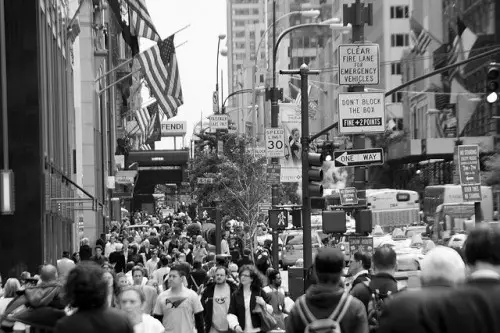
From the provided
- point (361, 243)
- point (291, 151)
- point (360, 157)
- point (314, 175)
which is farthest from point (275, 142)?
point (361, 243)

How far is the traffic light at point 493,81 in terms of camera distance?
88.4 feet

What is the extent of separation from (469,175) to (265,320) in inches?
761

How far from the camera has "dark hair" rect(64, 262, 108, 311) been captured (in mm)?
7426

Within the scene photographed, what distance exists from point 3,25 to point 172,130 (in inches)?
5698

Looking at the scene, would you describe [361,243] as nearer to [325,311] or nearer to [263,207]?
[325,311]

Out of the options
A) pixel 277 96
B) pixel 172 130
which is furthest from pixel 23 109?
pixel 172 130

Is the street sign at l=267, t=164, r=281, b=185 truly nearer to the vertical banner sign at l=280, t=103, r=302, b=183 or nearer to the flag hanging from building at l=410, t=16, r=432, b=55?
the vertical banner sign at l=280, t=103, r=302, b=183

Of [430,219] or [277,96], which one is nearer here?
[277,96]

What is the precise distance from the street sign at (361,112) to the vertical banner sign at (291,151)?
983cm

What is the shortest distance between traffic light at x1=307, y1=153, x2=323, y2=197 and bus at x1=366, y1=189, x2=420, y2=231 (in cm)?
3431

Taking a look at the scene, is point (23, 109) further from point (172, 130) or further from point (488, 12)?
point (172, 130)

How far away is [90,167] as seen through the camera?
5481 cm

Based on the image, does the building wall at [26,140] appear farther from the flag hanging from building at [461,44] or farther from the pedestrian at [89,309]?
the flag hanging from building at [461,44]

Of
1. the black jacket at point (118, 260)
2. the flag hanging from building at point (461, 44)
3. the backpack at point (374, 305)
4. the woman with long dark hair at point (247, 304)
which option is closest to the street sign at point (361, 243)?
the black jacket at point (118, 260)
